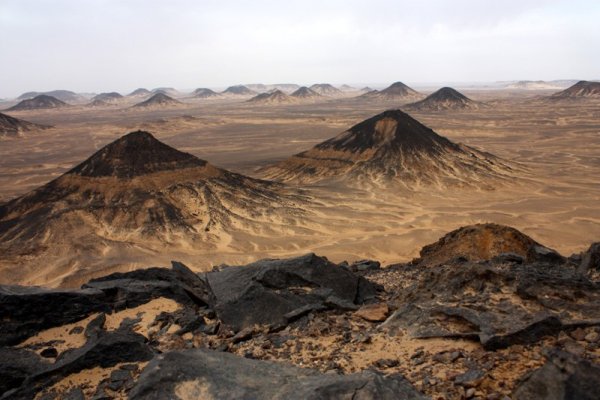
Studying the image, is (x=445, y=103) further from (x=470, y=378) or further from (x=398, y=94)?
(x=470, y=378)

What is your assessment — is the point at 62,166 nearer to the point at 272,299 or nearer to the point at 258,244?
the point at 258,244

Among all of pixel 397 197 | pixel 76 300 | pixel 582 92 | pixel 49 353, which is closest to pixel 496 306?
pixel 49 353

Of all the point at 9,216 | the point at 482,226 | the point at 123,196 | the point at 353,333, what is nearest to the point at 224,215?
the point at 123,196

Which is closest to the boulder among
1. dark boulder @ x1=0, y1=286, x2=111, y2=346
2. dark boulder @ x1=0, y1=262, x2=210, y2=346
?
dark boulder @ x1=0, y1=262, x2=210, y2=346

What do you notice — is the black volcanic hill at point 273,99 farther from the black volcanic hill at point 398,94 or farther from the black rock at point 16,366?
the black rock at point 16,366

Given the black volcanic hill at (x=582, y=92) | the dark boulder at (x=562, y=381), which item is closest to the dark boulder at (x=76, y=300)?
the dark boulder at (x=562, y=381)

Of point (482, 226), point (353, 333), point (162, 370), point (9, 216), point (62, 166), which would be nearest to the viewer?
point (162, 370)

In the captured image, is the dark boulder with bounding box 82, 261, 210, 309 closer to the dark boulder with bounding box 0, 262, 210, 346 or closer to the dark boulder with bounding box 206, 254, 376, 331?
the dark boulder with bounding box 0, 262, 210, 346
